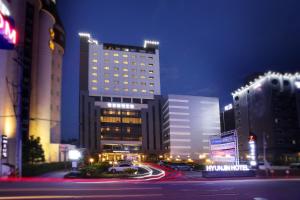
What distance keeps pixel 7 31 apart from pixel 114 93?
150m

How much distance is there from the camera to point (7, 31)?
14.4 meters

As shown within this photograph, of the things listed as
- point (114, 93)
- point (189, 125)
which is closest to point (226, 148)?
point (189, 125)

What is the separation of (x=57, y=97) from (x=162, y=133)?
264 feet

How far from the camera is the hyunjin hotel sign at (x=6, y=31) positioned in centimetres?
1420

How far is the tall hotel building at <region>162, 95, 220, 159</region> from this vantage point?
14500 cm

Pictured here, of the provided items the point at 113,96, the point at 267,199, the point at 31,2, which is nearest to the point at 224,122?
the point at 113,96

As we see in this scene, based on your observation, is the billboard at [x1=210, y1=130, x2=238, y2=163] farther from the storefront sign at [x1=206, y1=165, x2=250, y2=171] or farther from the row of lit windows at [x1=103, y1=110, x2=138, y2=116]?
the row of lit windows at [x1=103, y1=110, x2=138, y2=116]

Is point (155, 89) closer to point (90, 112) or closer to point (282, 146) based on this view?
point (90, 112)

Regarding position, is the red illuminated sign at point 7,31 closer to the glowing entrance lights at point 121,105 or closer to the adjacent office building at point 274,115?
the adjacent office building at point 274,115

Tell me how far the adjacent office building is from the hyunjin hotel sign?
351ft

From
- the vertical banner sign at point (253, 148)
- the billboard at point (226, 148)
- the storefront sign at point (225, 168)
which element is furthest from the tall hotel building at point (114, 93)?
the storefront sign at point (225, 168)

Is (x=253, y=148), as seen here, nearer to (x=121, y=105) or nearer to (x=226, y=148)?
(x=226, y=148)

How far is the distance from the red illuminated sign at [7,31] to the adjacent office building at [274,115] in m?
107

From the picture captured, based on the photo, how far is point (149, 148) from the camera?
493 feet
